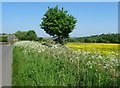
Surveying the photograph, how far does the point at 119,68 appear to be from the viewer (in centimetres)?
554

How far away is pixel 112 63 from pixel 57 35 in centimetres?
2039

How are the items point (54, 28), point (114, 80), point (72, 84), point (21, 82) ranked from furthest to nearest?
point (54, 28), point (21, 82), point (72, 84), point (114, 80)

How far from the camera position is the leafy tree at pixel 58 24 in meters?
23.7

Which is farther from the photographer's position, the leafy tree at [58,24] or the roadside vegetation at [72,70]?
the leafy tree at [58,24]

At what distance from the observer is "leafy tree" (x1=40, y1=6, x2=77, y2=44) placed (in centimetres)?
2367

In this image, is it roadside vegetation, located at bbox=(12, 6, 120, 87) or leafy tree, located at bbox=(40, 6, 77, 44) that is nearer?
roadside vegetation, located at bbox=(12, 6, 120, 87)

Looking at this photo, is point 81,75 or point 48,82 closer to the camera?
point 48,82

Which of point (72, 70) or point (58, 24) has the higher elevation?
point (58, 24)

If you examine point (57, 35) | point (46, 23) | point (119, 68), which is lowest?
point (119, 68)

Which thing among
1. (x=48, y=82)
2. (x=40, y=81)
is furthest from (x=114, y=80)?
(x=40, y=81)

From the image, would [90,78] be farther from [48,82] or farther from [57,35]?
[57,35]

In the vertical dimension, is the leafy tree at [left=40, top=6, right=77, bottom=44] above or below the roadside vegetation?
above

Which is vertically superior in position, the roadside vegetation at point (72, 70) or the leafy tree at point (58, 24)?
the leafy tree at point (58, 24)

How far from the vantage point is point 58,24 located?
23.6 metres
